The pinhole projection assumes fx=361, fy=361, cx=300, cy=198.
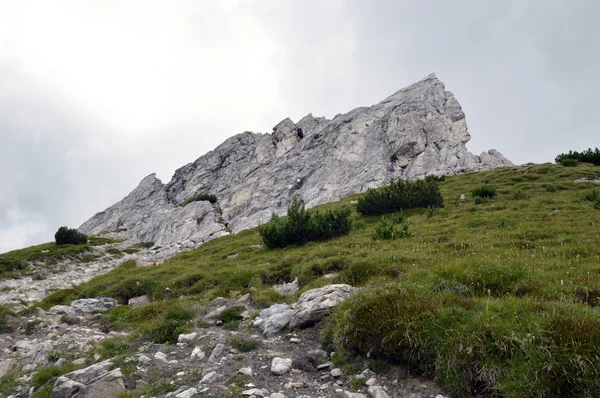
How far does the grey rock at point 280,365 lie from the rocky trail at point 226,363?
18 mm

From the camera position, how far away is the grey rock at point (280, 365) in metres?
6.24

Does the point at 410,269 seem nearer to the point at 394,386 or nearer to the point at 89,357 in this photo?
the point at 394,386

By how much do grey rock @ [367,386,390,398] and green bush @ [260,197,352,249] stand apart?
15503 millimetres

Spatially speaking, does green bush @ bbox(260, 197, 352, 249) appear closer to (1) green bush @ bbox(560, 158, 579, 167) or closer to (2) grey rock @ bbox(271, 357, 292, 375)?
(2) grey rock @ bbox(271, 357, 292, 375)

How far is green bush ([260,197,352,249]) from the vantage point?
2112cm

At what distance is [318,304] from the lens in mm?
8273

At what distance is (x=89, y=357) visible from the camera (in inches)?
320

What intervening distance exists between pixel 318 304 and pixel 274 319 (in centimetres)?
124

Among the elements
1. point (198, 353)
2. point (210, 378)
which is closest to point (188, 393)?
point (210, 378)

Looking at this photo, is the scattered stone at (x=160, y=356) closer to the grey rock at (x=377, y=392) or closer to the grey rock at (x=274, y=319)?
the grey rock at (x=274, y=319)

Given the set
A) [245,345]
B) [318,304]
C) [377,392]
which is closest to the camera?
[377,392]

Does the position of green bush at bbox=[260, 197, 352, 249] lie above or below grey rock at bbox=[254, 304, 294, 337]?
above

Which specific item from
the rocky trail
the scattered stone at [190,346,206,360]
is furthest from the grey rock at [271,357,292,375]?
the scattered stone at [190,346,206,360]

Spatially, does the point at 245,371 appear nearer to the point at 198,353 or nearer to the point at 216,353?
the point at 216,353
